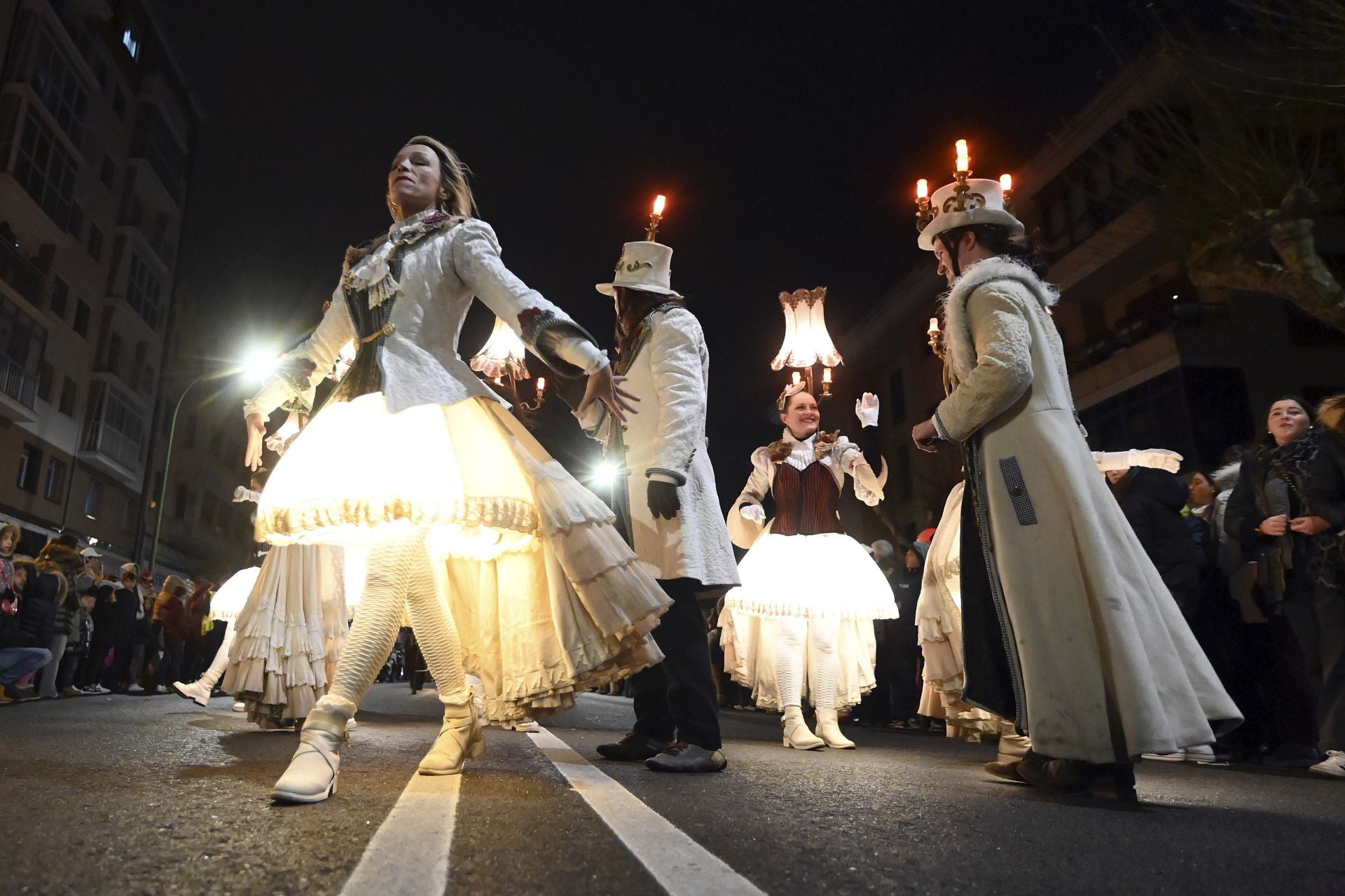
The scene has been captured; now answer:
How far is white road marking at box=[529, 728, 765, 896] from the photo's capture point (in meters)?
1.57

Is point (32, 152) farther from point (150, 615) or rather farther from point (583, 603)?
point (583, 603)

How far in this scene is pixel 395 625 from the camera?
116 inches

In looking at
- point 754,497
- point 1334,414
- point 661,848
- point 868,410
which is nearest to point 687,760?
point 661,848

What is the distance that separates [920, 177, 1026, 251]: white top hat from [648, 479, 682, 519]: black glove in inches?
62.9

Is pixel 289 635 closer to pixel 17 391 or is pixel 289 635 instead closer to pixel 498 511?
pixel 498 511

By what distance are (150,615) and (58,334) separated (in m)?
17.7

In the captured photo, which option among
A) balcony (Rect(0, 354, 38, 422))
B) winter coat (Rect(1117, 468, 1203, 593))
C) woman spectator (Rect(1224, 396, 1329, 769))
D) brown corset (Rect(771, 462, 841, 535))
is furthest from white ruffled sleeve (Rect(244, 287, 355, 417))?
balcony (Rect(0, 354, 38, 422))

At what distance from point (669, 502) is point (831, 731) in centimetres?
250

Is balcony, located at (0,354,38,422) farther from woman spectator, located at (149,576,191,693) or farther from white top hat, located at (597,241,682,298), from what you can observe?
white top hat, located at (597,241,682,298)

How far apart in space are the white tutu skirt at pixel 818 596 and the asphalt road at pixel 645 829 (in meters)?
2.10

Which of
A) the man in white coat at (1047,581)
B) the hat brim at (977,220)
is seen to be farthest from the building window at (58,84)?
the man in white coat at (1047,581)

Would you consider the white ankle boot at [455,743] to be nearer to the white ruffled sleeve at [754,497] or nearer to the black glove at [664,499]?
the black glove at [664,499]

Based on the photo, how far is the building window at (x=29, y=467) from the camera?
86.0 ft

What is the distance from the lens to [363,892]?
146cm
